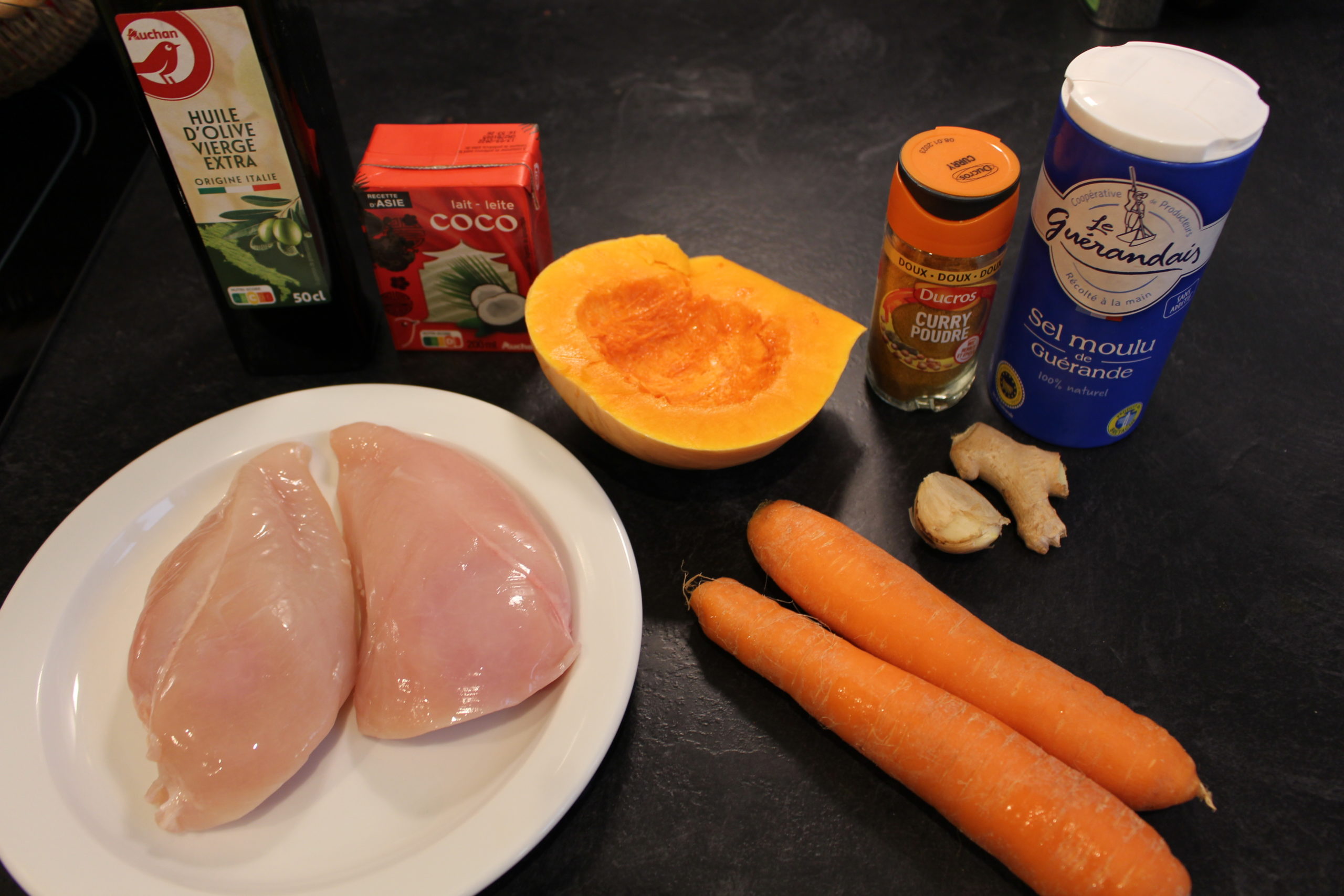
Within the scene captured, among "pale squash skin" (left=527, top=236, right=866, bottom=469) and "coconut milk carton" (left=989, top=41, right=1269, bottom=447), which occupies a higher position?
"coconut milk carton" (left=989, top=41, right=1269, bottom=447)

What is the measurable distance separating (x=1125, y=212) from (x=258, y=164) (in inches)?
34.6

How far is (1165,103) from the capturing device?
2.72 feet

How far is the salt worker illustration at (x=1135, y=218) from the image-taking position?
83 cm

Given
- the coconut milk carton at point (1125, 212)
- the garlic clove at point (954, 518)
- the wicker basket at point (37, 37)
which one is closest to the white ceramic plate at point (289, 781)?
the garlic clove at point (954, 518)

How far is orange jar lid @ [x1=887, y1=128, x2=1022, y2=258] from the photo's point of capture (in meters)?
0.91

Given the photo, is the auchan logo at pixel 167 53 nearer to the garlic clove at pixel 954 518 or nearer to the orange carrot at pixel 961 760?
the orange carrot at pixel 961 760

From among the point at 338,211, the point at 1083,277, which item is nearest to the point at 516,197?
the point at 338,211

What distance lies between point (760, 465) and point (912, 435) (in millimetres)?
197

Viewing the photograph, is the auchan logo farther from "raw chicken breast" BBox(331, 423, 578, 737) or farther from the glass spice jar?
the glass spice jar

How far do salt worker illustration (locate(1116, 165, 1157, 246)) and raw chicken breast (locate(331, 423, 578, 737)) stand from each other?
2.05 ft

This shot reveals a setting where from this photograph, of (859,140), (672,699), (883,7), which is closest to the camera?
(672,699)

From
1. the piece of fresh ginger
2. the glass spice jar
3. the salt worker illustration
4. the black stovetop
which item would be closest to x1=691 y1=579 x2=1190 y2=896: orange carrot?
the piece of fresh ginger

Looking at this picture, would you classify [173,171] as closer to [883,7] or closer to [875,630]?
[875,630]

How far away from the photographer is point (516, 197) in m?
1.04
